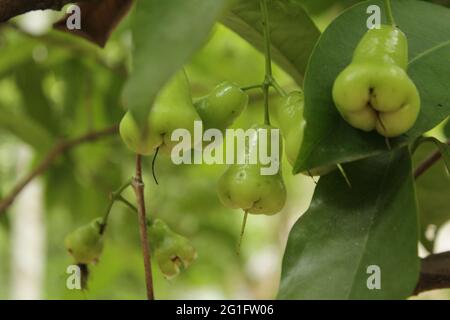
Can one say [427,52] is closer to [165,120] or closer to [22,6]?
[165,120]

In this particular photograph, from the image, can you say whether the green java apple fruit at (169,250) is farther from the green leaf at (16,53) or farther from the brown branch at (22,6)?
the green leaf at (16,53)

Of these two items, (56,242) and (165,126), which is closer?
(165,126)

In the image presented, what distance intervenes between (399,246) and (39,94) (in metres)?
1.05

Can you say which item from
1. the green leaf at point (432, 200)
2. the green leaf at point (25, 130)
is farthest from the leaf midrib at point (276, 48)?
the green leaf at point (25, 130)

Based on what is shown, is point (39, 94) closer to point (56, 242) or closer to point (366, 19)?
point (366, 19)

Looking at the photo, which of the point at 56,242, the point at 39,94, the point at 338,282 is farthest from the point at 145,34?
the point at 56,242

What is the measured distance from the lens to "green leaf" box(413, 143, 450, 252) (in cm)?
100

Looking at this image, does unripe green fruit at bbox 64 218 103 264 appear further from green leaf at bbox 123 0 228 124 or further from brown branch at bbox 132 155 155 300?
green leaf at bbox 123 0 228 124

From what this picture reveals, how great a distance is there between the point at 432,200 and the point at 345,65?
0.45 meters

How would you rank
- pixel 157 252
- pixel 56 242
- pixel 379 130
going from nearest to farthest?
pixel 379 130
pixel 157 252
pixel 56 242

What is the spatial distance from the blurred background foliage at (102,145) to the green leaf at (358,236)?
2.22ft

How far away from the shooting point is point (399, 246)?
585mm

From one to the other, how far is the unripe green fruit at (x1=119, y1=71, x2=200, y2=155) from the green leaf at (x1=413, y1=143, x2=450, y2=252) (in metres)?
0.48
